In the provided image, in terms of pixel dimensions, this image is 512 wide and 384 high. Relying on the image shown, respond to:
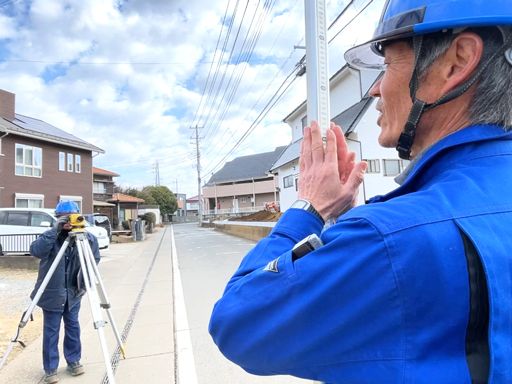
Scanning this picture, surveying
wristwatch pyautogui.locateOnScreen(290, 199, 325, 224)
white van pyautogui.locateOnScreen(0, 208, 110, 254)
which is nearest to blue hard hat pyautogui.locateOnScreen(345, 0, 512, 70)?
wristwatch pyautogui.locateOnScreen(290, 199, 325, 224)

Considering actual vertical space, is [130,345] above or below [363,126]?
below

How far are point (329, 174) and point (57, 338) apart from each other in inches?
163

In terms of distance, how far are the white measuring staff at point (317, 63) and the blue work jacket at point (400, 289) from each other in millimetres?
1369

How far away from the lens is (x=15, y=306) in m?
7.82

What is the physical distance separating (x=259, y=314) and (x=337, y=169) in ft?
1.79

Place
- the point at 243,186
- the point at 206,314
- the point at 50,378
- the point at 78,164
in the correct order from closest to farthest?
the point at 50,378
the point at 206,314
the point at 78,164
the point at 243,186

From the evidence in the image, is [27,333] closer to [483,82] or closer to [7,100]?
[483,82]

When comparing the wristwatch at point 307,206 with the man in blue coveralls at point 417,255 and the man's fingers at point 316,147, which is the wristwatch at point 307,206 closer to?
the man in blue coveralls at point 417,255

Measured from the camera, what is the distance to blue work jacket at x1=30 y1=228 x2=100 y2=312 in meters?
4.20

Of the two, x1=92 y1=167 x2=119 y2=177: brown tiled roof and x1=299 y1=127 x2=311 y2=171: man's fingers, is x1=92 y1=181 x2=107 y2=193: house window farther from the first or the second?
x1=299 y1=127 x2=311 y2=171: man's fingers

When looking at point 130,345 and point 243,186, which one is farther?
point 243,186

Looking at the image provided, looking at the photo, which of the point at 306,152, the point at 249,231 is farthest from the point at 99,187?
the point at 306,152

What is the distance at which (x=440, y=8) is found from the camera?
3.23 feet

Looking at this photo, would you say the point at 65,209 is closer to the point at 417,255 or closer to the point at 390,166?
the point at 417,255
